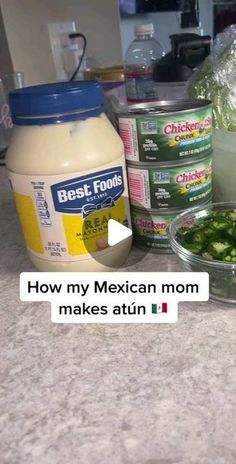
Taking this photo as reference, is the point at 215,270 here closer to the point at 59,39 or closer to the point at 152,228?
the point at 152,228

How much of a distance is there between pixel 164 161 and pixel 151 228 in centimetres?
9

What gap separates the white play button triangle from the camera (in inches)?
17.1

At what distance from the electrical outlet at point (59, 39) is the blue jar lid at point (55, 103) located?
851 mm

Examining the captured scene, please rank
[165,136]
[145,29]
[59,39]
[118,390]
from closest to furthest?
[118,390]
[165,136]
[145,29]
[59,39]

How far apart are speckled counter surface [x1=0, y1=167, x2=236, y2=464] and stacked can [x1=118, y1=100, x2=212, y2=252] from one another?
12cm

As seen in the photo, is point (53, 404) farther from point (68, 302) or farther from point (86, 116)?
point (86, 116)

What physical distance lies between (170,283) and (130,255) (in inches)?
5.7

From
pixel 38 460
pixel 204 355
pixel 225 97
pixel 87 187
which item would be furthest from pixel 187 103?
pixel 38 460

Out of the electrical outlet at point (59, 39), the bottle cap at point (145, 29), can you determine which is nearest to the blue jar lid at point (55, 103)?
the bottle cap at point (145, 29)

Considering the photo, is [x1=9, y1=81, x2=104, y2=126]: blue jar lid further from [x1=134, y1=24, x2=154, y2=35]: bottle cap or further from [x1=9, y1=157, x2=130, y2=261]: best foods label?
[x1=134, y1=24, x2=154, y2=35]: bottle cap

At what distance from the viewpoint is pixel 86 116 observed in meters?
0.39

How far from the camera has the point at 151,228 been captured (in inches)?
19.1

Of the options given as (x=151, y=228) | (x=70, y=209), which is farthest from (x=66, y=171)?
(x=151, y=228)

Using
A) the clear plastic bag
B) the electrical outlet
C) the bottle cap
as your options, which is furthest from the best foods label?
the electrical outlet
